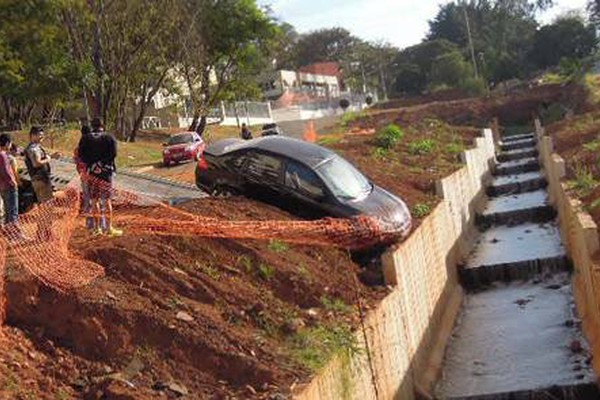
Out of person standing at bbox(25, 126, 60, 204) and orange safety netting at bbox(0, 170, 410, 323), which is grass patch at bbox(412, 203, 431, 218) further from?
person standing at bbox(25, 126, 60, 204)

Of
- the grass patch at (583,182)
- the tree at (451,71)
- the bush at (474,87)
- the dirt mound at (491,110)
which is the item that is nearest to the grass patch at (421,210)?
the grass patch at (583,182)

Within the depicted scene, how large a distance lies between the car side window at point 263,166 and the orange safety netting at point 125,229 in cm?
166

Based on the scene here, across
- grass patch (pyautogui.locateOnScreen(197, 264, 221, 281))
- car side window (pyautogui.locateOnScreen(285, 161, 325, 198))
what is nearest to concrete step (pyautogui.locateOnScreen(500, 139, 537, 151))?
car side window (pyautogui.locateOnScreen(285, 161, 325, 198))

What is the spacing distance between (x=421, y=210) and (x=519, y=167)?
62.1 ft

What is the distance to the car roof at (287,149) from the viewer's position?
1477 centimetres

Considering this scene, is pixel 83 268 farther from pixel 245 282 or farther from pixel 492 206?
pixel 492 206

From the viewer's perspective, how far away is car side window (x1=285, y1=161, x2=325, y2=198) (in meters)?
14.3

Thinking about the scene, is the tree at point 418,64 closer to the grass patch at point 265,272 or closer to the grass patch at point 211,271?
the grass patch at point 265,272

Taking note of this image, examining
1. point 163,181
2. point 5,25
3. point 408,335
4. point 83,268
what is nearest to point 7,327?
point 83,268

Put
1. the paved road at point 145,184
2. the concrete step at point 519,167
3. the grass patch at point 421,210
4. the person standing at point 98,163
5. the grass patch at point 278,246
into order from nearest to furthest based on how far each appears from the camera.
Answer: the grass patch at point 278,246
the person standing at point 98,163
the grass patch at point 421,210
the paved road at point 145,184
the concrete step at point 519,167

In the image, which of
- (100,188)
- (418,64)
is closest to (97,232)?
(100,188)

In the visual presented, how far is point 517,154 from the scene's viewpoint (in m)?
39.4

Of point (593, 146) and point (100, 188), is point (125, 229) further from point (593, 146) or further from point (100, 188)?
point (593, 146)

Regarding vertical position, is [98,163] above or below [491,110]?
above
